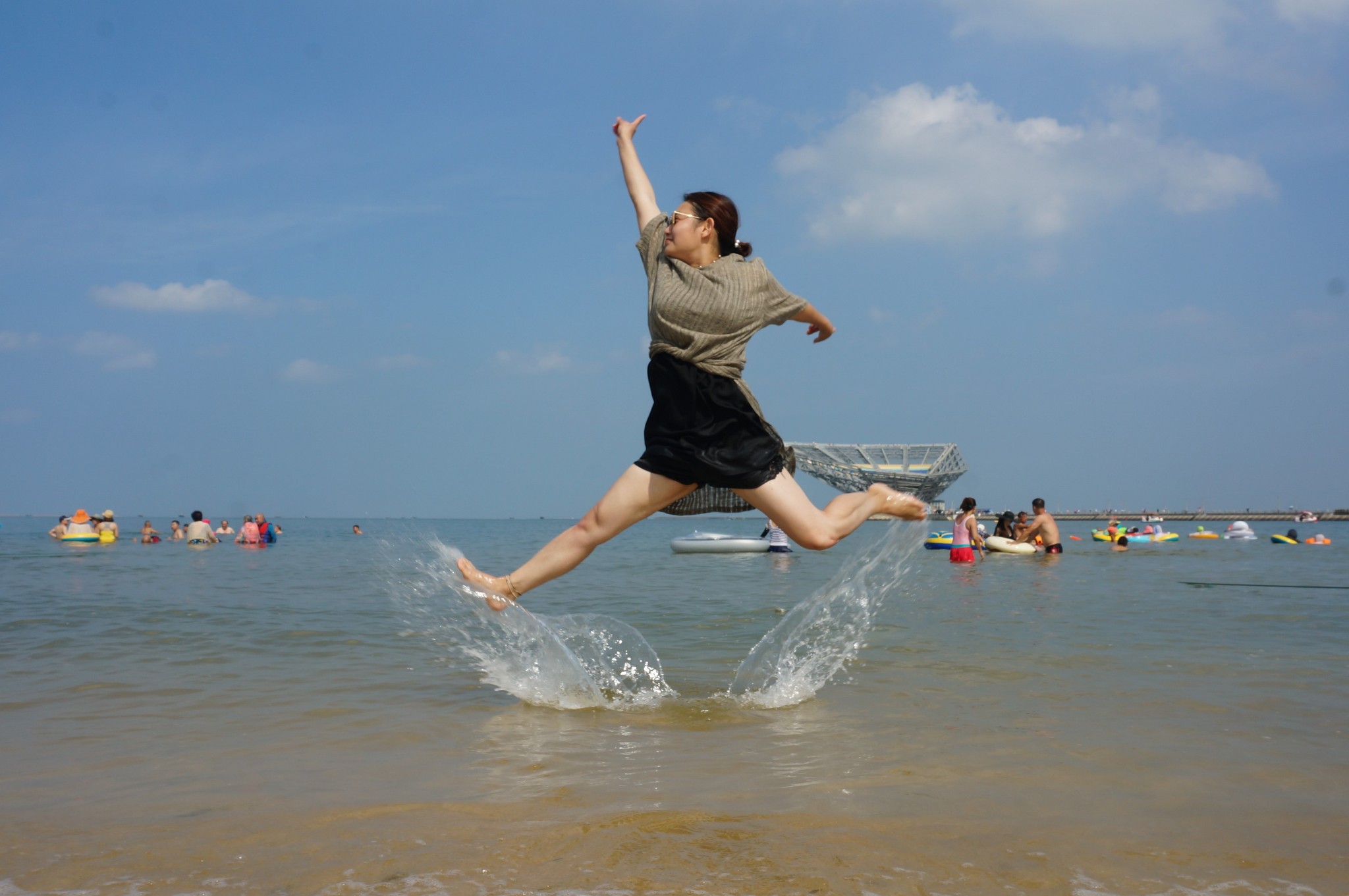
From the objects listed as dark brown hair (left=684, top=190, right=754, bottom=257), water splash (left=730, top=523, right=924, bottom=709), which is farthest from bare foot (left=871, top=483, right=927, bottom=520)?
dark brown hair (left=684, top=190, right=754, bottom=257)

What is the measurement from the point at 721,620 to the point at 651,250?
201 inches

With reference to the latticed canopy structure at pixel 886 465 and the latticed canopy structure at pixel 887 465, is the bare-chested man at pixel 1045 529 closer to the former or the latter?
the latticed canopy structure at pixel 886 465

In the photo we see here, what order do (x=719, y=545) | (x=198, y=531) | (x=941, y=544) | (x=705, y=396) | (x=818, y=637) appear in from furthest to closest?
(x=198, y=531)
(x=719, y=545)
(x=941, y=544)
(x=818, y=637)
(x=705, y=396)

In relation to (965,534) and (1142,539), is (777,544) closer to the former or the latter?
(965,534)

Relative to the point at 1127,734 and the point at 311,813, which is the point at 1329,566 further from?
the point at 311,813

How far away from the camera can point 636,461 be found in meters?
3.79

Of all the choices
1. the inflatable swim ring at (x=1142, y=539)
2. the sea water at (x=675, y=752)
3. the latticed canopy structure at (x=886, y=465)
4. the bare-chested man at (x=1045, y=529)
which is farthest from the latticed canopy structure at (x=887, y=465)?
the sea water at (x=675, y=752)

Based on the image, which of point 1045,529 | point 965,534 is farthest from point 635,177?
point 1045,529

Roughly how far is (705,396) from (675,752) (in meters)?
1.36

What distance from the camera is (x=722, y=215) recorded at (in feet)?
12.5

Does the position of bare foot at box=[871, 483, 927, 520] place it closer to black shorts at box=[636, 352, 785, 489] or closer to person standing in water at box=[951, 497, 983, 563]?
black shorts at box=[636, 352, 785, 489]

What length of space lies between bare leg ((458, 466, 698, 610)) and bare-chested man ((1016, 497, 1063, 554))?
17054 mm

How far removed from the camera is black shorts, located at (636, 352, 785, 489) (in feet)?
11.9

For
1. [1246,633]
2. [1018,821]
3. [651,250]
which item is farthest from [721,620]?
[1018,821]
